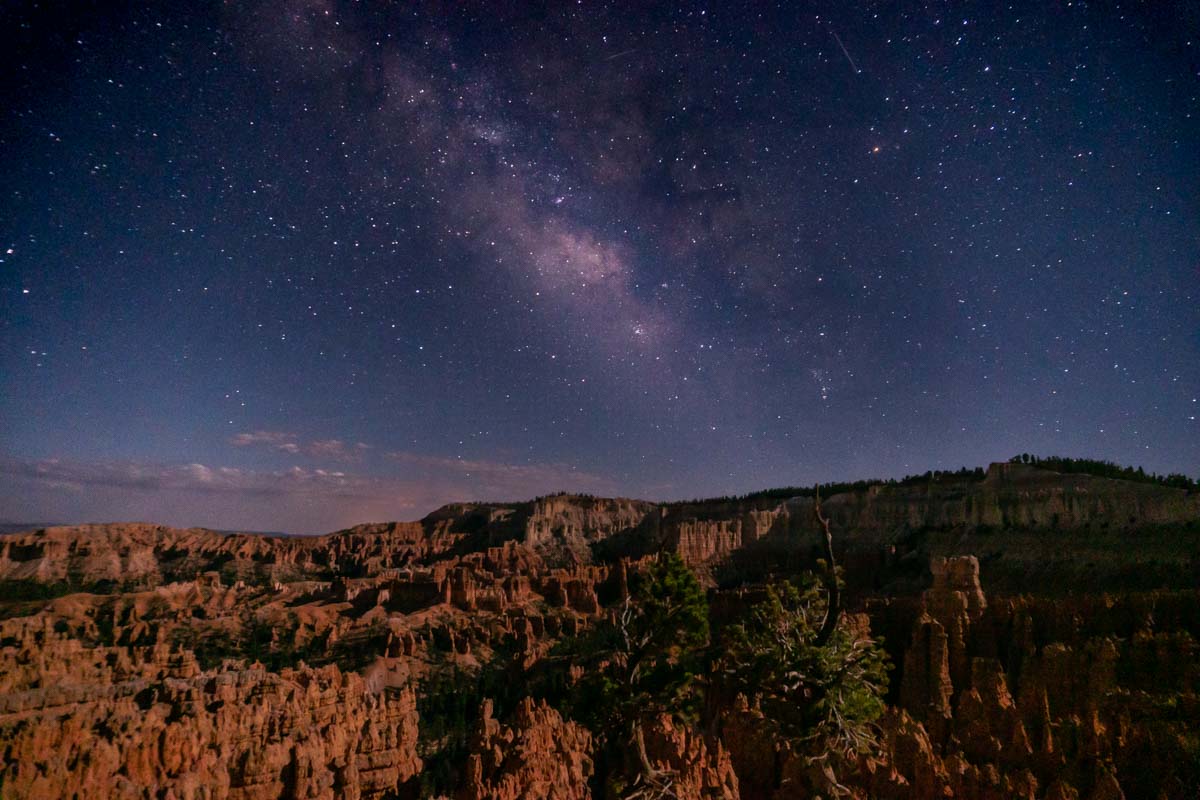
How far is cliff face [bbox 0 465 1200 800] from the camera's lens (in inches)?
811

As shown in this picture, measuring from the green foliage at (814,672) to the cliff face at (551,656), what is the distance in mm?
642

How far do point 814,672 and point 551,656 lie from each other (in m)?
50.7

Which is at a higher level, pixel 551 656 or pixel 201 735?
pixel 201 735

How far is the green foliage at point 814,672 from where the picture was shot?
9.89 m

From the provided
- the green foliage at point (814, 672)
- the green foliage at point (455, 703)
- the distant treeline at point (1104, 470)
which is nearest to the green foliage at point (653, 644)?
the green foliage at point (814, 672)

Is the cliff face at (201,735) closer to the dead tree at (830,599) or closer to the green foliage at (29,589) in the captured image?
the dead tree at (830,599)

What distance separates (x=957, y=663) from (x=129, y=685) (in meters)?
47.3

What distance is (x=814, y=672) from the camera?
1007cm

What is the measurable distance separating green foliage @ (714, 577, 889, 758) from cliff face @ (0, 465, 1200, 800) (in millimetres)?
642

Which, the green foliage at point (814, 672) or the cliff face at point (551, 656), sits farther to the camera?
the cliff face at point (551, 656)

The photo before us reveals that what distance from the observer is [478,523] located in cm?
16088

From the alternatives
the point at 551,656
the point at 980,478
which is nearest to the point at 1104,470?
the point at 980,478

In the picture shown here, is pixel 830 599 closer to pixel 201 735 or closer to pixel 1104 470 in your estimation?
pixel 201 735

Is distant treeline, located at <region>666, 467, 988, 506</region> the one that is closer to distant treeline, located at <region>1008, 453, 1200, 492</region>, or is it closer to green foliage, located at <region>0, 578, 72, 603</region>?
distant treeline, located at <region>1008, 453, 1200, 492</region>
